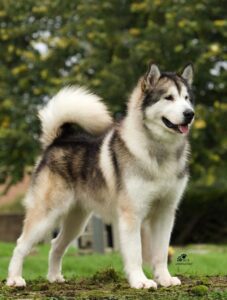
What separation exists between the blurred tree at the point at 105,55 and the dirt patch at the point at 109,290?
624 centimetres

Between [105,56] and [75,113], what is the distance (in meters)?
7.41

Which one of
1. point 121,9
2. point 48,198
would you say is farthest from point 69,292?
point 121,9

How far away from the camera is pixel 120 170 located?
588 centimetres

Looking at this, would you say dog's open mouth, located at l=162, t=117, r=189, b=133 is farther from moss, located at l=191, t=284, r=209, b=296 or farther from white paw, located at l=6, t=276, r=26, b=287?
white paw, located at l=6, t=276, r=26, b=287

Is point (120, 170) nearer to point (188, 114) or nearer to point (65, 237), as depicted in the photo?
point (188, 114)

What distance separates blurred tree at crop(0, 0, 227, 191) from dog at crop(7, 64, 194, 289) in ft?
19.4

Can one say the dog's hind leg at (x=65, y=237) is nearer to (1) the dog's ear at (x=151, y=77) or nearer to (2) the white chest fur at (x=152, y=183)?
(2) the white chest fur at (x=152, y=183)

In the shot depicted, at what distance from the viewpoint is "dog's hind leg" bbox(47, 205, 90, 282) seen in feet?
21.8

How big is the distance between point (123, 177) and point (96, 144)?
2.39ft

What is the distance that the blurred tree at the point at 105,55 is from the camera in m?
13.0

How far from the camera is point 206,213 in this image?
1912 centimetres

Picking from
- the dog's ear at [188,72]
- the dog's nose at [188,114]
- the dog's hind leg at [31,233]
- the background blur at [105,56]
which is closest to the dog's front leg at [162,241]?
the dog's nose at [188,114]

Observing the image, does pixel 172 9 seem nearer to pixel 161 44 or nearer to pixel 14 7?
pixel 161 44

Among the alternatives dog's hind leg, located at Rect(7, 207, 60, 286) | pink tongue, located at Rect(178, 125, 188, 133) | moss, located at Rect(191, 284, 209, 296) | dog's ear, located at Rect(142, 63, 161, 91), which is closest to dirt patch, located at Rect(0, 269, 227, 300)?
moss, located at Rect(191, 284, 209, 296)
